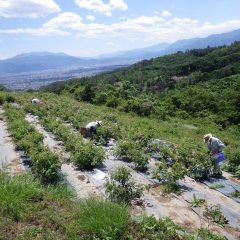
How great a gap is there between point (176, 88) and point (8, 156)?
81.3 metres

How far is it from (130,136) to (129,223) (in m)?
9.54

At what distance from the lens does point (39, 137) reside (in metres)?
14.6

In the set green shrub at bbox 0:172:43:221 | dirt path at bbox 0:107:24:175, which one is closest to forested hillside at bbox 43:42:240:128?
dirt path at bbox 0:107:24:175

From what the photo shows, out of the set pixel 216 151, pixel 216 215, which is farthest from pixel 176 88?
pixel 216 215

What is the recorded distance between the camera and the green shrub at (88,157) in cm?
1285

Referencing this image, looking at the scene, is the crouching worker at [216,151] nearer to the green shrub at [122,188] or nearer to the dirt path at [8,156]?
the green shrub at [122,188]

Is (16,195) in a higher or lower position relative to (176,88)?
higher

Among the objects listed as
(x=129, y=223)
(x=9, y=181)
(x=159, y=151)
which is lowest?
(x=159, y=151)

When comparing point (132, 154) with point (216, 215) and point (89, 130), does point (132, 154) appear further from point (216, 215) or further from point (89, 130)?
point (216, 215)

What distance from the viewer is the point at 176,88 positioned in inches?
3679

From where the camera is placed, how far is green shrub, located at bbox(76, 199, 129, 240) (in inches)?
291

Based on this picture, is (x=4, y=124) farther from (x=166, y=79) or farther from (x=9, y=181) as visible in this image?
(x=166, y=79)

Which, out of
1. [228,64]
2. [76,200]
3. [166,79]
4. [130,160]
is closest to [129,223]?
[76,200]

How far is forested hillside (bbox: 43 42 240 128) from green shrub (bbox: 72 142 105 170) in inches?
1089
